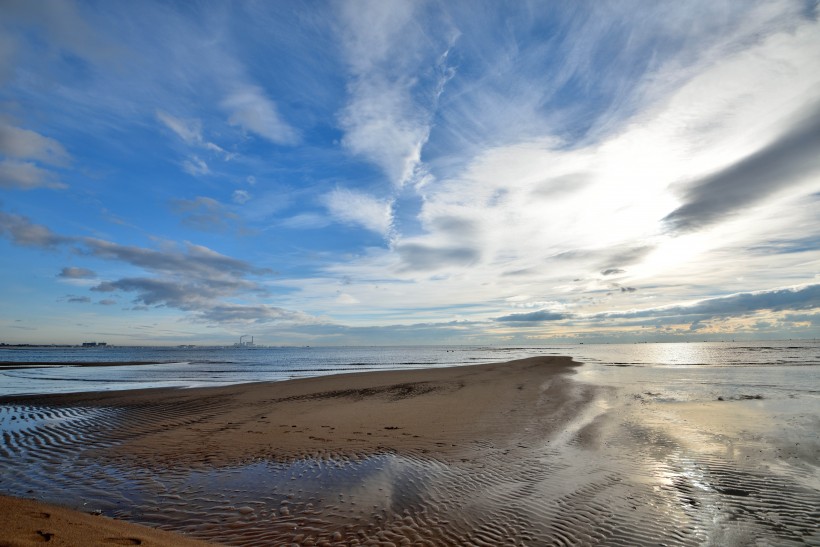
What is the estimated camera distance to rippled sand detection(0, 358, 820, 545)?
21.7 feet

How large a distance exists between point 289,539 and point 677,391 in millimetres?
24322

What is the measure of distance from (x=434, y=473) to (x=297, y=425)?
7443mm

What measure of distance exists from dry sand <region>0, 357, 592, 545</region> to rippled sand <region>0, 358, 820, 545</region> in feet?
0.39

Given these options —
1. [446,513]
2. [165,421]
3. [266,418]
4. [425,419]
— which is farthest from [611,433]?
[165,421]

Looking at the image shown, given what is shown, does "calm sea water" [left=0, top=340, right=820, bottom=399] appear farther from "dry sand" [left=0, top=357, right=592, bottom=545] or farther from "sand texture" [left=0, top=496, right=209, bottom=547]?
"sand texture" [left=0, top=496, right=209, bottom=547]

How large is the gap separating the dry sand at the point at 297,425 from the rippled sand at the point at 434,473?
120 millimetres

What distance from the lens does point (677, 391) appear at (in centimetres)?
2281

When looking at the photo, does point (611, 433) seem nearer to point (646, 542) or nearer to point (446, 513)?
point (646, 542)

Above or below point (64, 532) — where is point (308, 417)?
below

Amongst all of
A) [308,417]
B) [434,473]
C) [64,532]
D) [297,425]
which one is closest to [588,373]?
[308,417]

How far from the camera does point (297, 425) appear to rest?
14.9 metres

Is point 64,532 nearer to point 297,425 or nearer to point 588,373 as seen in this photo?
point 297,425

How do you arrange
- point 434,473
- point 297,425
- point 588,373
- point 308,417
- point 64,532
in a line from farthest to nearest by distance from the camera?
point 588,373 < point 308,417 < point 297,425 < point 434,473 < point 64,532

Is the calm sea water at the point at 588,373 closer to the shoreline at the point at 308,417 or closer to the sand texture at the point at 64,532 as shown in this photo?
the shoreline at the point at 308,417
